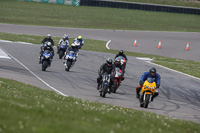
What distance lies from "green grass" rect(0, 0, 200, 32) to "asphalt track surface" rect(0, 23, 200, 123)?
22751 millimetres

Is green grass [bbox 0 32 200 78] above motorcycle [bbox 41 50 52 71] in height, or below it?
below

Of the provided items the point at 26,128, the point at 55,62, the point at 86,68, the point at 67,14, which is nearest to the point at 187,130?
the point at 26,128

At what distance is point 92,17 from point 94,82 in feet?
125

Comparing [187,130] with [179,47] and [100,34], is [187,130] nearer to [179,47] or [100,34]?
[179,47]

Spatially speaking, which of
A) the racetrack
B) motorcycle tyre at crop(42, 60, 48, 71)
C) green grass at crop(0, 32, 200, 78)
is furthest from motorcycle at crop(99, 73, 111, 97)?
the racetrack

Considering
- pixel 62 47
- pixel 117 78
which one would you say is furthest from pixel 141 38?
pixel 117 78

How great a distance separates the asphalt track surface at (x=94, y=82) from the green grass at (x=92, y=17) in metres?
22.8

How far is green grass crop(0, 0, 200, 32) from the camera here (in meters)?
54.7

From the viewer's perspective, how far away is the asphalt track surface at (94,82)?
667 inches

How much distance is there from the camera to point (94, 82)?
21.5 metres

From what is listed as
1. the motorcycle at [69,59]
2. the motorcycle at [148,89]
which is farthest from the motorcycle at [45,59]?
the motorcycle at [148,89]

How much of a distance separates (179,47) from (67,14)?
22400 mm

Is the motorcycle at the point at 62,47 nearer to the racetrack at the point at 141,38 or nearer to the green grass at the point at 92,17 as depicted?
the racetrack at the point at 141,38

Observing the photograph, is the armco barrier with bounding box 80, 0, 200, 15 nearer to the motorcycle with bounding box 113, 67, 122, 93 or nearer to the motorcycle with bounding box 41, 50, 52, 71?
the motorcycle with bounding box 41, 50, 52, 71
